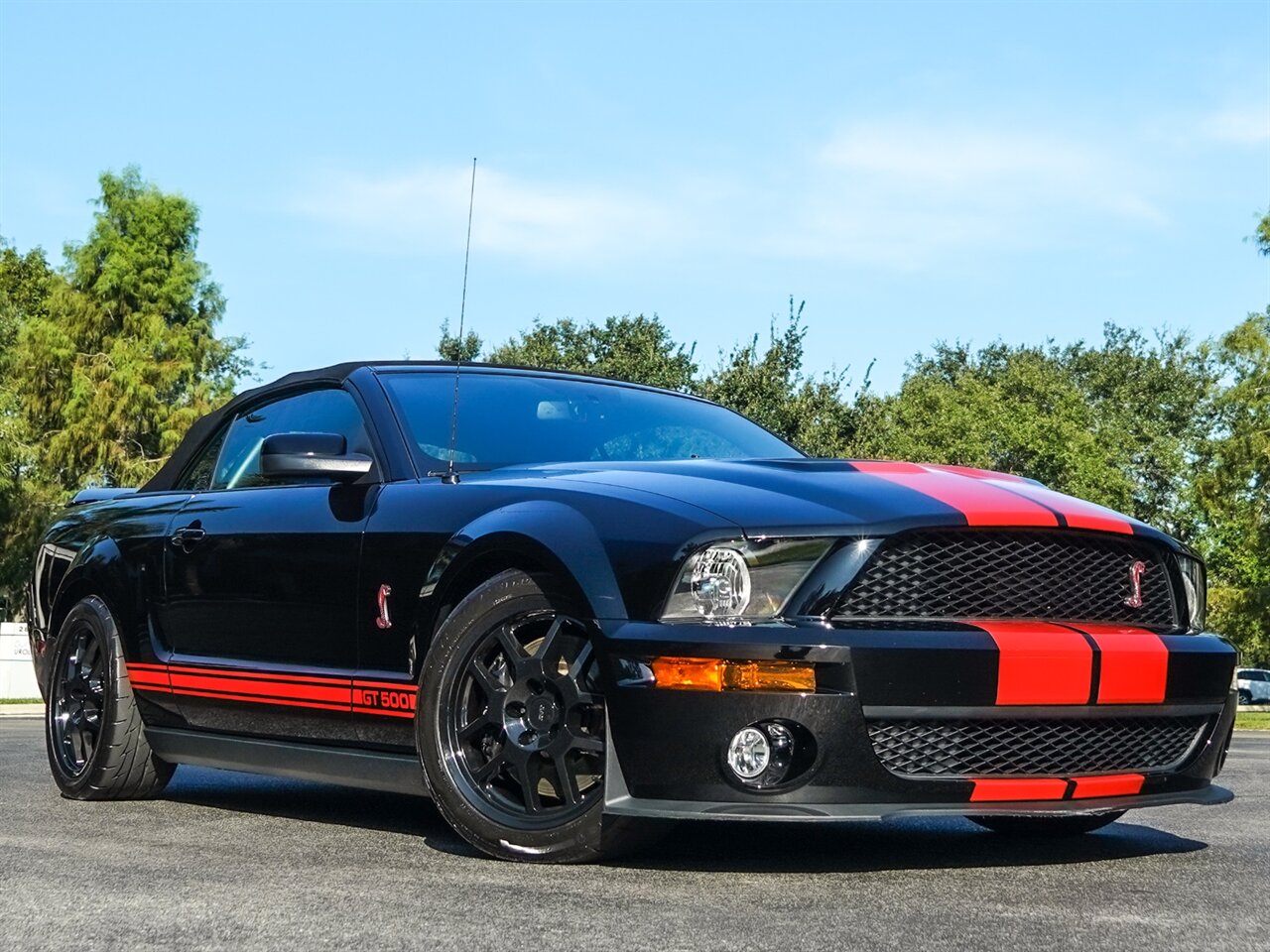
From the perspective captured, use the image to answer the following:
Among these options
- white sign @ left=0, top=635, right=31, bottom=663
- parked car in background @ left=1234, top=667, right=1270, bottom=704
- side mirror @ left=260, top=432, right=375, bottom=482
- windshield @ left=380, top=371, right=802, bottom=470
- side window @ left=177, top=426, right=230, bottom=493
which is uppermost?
windshield @ left=380, top=371, right=802, bottom=470

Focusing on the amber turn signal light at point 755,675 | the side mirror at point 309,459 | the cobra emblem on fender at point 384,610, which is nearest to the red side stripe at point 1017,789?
the amber turn signal light at point 755,675

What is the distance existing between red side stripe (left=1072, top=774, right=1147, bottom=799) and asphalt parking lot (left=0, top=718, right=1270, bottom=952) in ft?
0.65

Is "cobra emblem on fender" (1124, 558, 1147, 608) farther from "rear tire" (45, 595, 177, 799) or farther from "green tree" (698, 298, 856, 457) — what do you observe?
"green tree" (698, 298, 856, 457)

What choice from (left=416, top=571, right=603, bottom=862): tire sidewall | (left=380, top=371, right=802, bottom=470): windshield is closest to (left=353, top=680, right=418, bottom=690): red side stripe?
(left=416, top=571, right=603, bottom=862): tire sidewall

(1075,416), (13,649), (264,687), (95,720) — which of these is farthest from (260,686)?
(1075,416)

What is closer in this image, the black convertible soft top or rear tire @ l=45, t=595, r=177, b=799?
the black convertible soft top

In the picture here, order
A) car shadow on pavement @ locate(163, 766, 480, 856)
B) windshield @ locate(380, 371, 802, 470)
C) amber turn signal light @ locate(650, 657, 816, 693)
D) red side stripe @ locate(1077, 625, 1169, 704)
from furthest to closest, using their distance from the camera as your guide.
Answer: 1. windshield @ locate(380, 371, 802, 470)
2. car shadow on pavement @ locate(163, 766, 480, 856)
3. red side stripe @ locate(1077, 625, 1169, 704)
4. amber turn signal light @ locate(650, 657, 816, 693)

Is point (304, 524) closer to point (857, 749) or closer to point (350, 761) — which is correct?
point (350, 761)

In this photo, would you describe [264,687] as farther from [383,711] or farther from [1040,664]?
[1040,664]

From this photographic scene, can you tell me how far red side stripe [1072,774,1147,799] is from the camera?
14.4 ft

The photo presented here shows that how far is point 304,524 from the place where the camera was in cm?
551

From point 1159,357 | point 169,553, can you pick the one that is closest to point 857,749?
point 169,553

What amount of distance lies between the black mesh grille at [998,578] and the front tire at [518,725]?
725 mm

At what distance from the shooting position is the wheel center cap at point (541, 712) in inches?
176
